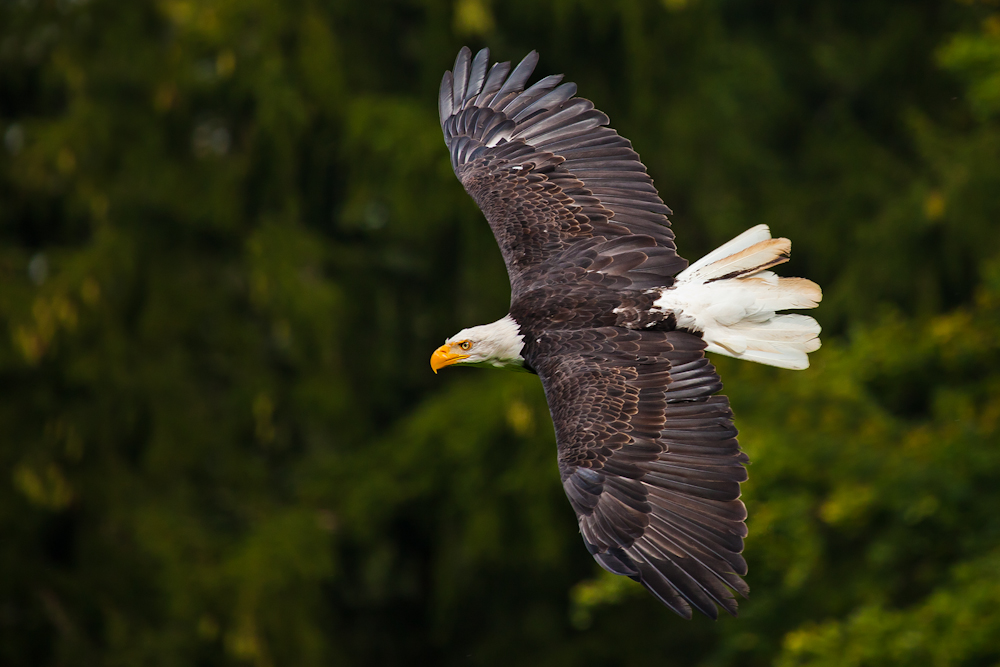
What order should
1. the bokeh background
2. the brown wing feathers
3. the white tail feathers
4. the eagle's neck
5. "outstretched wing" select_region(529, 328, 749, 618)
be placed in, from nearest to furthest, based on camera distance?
1. "outstretched wing" select_region(529, 328, 749, 618)
2. the brown wing feathers
3. the white tail feathers
4. the eagle's neck
5. the bokeh background

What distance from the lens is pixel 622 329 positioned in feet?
21.5

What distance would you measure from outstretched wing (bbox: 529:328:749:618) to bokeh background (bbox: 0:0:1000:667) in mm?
3538

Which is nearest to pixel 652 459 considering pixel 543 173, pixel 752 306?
pixel 752 306

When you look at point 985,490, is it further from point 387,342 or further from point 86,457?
point 86,457

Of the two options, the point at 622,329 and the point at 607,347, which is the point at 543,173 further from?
the point at 607,347

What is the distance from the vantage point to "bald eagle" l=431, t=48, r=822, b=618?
5805 mm

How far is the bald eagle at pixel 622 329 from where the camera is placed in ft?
19.0

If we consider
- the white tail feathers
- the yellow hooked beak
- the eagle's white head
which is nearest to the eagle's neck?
the eagle's white head

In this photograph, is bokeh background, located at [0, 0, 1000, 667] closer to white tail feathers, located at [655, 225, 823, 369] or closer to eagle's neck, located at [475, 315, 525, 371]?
eagle's neck, located at [475, 315, 525, 371]

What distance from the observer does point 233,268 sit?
11156mm

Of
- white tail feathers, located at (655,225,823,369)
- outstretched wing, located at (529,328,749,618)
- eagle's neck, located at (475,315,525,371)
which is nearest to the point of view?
outstretched wing, located at (529,328,749,618)

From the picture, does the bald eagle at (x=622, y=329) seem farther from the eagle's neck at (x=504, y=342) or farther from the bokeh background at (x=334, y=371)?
the bokeh background at (x=334, y=371)

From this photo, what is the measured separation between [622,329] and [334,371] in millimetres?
5007

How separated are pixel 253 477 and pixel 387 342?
4.90ft
